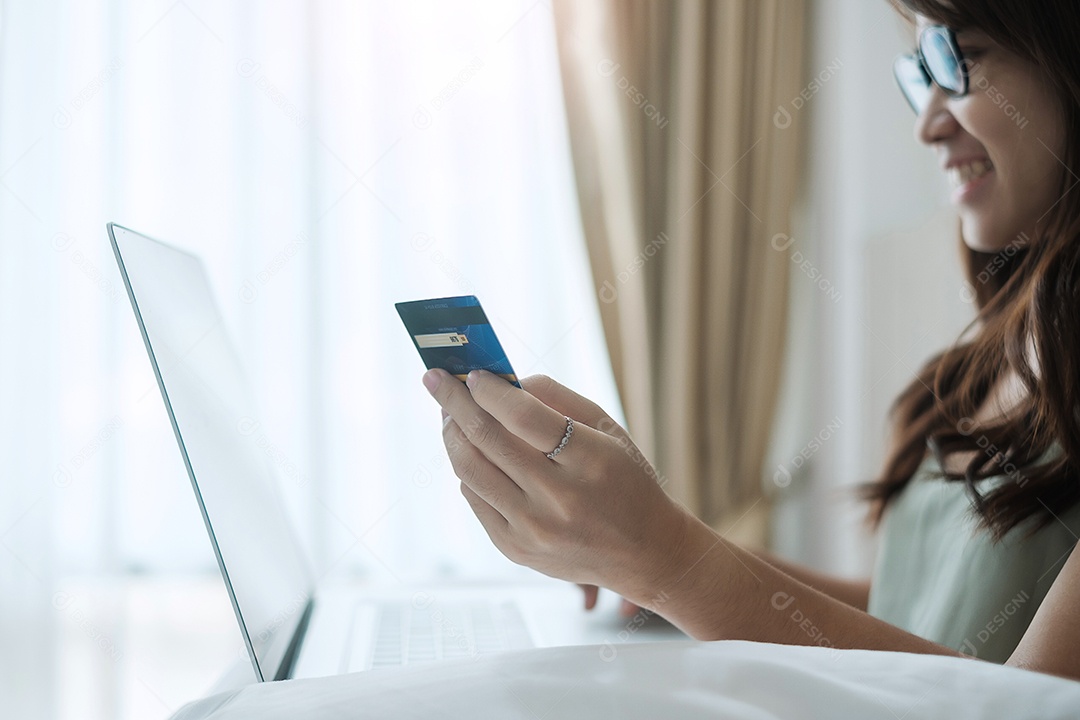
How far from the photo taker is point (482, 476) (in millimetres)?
556

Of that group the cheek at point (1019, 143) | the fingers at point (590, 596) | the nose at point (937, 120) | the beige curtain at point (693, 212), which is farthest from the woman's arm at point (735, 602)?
the beige curtain at point (693, 212)

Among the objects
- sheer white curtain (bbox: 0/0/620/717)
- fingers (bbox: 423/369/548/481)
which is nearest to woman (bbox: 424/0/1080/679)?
fingers (bbox: 423/369/548/481)

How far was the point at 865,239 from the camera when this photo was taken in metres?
1.82

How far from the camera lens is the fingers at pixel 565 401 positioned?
1.87 feet

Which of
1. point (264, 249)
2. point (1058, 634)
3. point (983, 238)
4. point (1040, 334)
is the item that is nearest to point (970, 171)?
point (983, 238)

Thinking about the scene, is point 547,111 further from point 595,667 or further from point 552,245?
point 595,667

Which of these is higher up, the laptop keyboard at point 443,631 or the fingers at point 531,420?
the fingers at point 531,420

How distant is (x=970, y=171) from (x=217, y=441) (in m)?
0.75

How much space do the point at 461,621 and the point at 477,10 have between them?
1.50m

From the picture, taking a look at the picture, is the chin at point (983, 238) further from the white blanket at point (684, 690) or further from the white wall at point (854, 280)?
the white wall at point (854, 280)

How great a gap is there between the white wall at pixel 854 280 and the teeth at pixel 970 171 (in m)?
0.74

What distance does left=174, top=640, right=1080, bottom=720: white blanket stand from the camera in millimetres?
290

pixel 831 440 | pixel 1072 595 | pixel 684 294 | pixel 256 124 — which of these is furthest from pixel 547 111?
pixel 1072 595

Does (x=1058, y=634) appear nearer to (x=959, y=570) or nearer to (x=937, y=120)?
(x=959, y=570)
